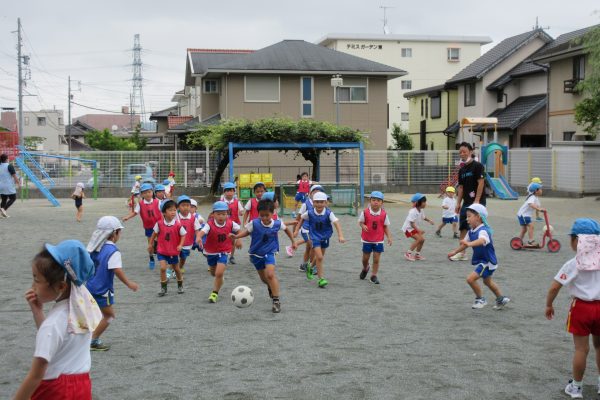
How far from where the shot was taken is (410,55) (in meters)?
73.7

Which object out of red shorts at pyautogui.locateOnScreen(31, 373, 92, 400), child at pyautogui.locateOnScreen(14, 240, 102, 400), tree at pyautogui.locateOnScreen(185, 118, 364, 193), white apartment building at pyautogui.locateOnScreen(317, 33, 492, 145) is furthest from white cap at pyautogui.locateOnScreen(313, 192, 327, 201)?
white apartment building at pyautogui.locateOnScreen(317, 33, 492, 145)

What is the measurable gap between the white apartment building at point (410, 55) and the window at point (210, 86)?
34.1m

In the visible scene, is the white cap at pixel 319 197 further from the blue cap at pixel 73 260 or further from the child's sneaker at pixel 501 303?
the blue cap at pixel 73 260

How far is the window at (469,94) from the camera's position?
4450 cm

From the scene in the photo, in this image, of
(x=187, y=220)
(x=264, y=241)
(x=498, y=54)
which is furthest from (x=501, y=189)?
(x=264, y=241)

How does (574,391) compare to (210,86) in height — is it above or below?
below

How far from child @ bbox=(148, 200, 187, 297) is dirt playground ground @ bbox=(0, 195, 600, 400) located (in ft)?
1.06

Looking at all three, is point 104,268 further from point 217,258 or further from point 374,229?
point 374,229

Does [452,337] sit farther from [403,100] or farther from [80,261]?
[403,100]

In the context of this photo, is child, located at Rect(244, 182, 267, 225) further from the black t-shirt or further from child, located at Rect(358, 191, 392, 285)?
the black t-shirt

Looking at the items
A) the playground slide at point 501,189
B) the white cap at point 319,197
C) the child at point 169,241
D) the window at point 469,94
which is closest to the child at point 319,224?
the white cap at point 319,197

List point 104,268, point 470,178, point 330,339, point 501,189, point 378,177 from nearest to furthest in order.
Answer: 1. point 104,268
2. point 330,339
3. point 470,178
4. point 501,189
5. point 378,177

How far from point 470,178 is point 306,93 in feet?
82.8

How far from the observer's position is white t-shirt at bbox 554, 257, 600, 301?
5.60 meters
